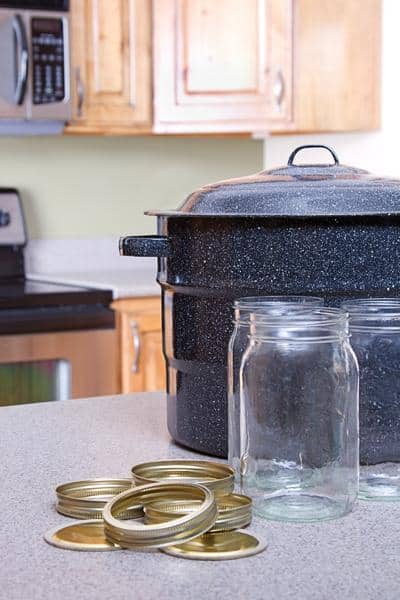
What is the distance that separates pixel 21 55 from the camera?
3.08 meters

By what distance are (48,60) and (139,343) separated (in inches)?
35.7

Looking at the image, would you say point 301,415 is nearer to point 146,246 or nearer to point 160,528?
point 160,528

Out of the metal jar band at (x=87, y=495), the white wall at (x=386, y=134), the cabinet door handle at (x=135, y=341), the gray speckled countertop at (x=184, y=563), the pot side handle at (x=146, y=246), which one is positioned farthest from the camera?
the white wall at (x=386, y=134)

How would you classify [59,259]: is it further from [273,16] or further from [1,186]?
[273,16]

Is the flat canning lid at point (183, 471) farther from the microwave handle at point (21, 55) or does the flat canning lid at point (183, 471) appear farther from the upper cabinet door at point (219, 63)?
the upper cabinet door at point (219, 63)

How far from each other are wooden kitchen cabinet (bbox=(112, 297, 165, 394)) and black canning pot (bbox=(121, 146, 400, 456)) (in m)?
1.89

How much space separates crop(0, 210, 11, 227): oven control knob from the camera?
3.43 m

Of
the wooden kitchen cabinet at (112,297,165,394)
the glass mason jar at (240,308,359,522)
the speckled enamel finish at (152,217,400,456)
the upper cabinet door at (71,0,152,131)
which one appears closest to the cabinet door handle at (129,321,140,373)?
the wooden kitchen cabinet at (112,297,165,394)

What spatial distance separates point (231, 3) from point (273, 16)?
14 centimetres

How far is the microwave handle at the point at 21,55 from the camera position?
3.07 meters

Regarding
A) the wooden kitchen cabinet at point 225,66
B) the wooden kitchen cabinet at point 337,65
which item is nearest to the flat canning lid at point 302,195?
the wooden kitchen cabinet at point 225,66

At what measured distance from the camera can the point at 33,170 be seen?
3576mm

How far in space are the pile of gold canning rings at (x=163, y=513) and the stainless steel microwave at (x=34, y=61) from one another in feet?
7.68

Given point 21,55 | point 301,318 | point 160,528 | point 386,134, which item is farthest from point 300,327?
point 386,134
